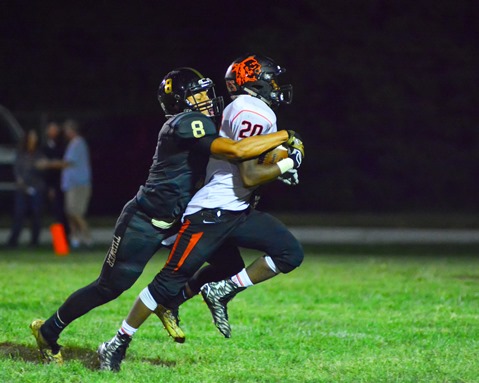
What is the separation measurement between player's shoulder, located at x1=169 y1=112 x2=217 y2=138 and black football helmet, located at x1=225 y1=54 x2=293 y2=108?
0.52m

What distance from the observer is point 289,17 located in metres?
30.1

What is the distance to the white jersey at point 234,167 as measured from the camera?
7.06 meters

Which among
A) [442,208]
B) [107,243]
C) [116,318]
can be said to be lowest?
[442,208]

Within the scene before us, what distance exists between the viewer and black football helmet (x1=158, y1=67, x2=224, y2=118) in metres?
7.05

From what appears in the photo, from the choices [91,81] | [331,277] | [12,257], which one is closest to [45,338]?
[331,277]

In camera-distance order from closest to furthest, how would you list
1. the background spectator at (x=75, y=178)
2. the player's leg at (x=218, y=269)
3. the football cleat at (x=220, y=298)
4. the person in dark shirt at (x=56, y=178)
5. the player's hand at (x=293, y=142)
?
the player's hand at (x=293, y=142) → the football cleat at (x=220, y=298) → the player's leg at (x=218, y=269) → the background spectator at (x=75, y=178) → the person in dark shirt at (x=56, y=178)

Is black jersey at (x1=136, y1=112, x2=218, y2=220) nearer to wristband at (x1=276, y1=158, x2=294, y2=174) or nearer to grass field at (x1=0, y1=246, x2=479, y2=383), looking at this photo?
wristband at (x1=276, y1=158, x2=294, y2=174)

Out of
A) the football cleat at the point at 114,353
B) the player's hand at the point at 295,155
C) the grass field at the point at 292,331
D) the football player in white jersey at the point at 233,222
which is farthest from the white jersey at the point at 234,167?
the grass field at the point at 292,331

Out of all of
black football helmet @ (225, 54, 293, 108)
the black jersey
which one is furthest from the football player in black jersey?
black football helmet @ (225, 54, 293, 108)

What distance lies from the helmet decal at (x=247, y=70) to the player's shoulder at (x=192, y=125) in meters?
0.52

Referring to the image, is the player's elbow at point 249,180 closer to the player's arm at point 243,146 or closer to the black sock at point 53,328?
the player's arm at point 243,146

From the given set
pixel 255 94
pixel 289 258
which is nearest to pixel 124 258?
pixel 289 258

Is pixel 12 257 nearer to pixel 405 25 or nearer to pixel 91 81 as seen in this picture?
pixel 405 25

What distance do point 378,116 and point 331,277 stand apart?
16.7 m
